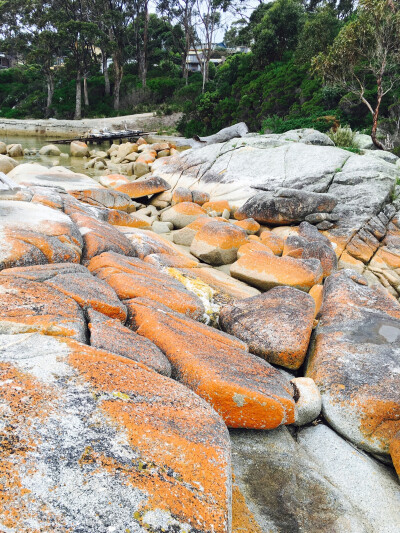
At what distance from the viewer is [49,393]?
221cm

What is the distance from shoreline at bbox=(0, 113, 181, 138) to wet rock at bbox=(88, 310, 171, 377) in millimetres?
34667

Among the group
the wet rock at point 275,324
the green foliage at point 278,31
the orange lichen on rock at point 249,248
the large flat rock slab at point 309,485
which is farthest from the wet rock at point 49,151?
the large flat rock slab at point 309,485

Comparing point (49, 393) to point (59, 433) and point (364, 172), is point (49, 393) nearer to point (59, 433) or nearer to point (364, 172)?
point (59, 433)

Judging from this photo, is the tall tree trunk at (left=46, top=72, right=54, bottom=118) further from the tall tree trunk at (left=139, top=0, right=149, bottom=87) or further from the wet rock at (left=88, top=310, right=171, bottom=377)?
the wet rock at (left=88, top=310, right=171, bottom=377)

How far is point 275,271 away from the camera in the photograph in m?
6.38

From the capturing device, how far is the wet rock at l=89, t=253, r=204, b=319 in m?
4.18

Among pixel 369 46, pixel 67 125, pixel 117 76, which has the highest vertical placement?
pixel 117 76

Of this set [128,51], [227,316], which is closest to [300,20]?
[128,51]

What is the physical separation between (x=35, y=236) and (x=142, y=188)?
26.9ft

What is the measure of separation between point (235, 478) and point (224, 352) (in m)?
1.07

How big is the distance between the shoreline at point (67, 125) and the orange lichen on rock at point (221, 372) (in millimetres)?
34507

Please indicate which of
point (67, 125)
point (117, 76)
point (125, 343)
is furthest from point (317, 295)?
point (117, 76)

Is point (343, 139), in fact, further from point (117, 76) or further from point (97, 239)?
point (117, 76)

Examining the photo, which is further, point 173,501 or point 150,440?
point 150,440
